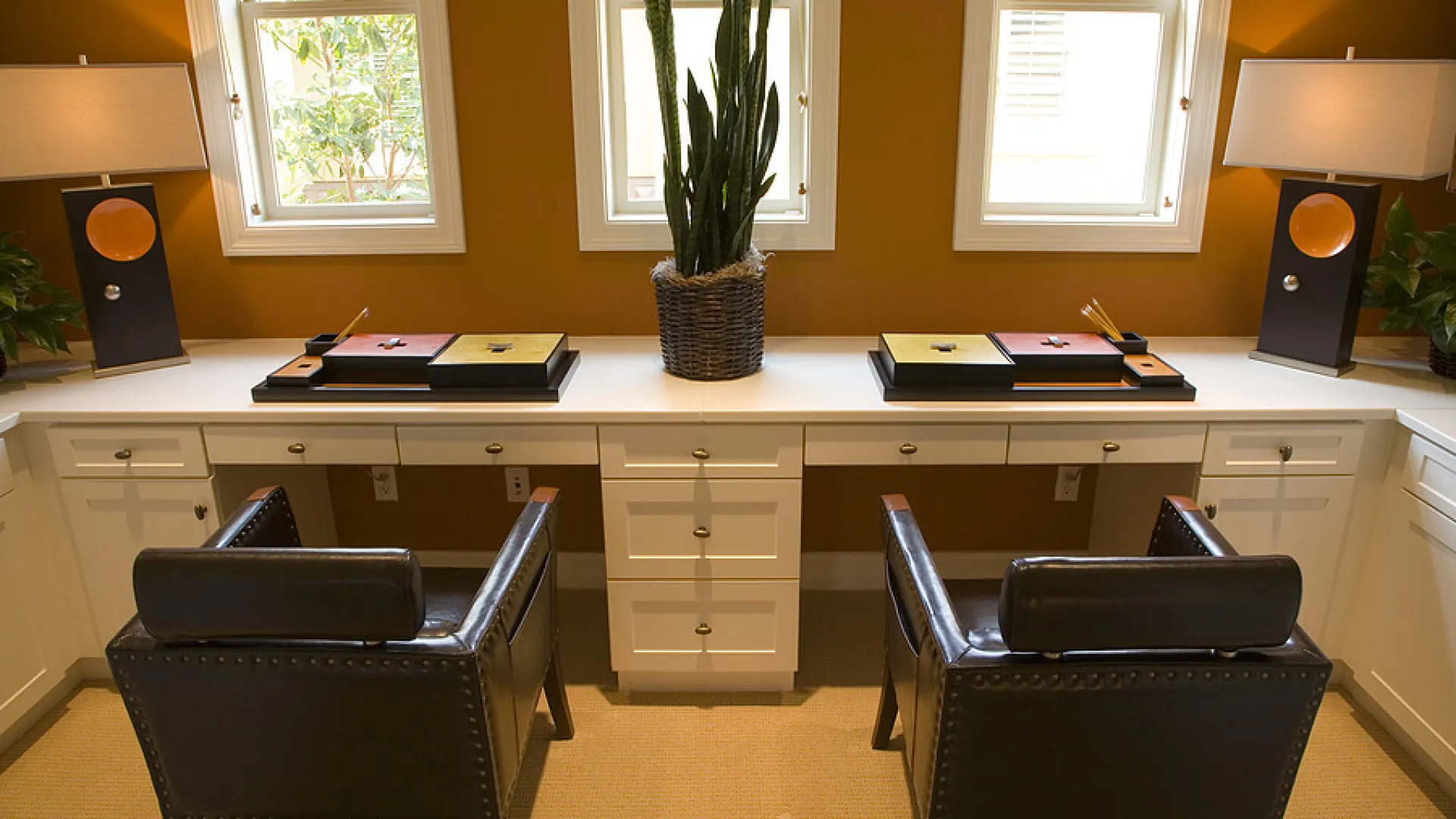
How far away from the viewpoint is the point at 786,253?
8.90ft

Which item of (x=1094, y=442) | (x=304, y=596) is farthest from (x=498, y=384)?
(x=1094, y=442)

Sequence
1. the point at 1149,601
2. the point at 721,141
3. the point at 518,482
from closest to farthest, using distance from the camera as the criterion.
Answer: the point at 1149,601
the point at 721,141
the point at 518,482

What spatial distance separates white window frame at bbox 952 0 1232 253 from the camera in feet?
8.35

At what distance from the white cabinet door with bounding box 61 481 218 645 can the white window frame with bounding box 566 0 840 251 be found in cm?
116

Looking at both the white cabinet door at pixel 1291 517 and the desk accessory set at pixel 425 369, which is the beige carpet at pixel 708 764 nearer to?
the white cabinet door at pixel 1291 517

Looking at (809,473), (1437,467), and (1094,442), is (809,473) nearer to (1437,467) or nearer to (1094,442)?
(1094,442)

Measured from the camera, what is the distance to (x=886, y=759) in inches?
90.7

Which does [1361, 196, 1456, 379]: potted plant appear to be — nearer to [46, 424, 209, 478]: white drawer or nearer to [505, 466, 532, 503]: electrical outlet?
[505, 466, 532, 503]: electrical outlet

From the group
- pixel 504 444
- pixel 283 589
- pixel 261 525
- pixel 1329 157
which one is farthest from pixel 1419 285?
pixel 261 525

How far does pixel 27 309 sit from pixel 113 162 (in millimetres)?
426

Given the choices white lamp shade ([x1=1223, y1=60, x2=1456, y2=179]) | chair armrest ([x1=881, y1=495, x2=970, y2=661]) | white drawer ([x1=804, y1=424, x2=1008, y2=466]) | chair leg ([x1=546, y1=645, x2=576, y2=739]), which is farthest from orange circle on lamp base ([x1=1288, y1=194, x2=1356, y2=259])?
chair leg ([x1=546, y1=645, x2=576, y2=739])

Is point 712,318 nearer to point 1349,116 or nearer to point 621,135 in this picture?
point 621,135

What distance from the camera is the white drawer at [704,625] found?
2373 mm

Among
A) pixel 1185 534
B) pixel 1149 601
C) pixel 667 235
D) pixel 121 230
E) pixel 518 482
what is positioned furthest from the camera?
pixel 518 482
